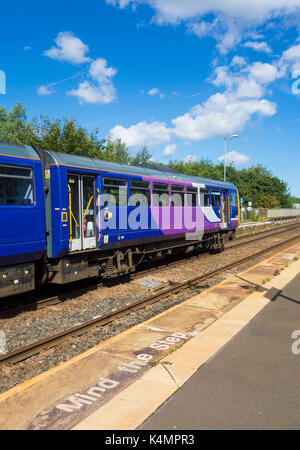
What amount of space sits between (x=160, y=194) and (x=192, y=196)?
8.85ft

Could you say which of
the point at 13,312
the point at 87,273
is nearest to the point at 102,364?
the point at 13,312

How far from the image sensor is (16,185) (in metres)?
7.67

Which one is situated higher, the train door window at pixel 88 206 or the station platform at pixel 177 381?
the train door window at pixel 88 206

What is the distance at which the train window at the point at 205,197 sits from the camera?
627 inches

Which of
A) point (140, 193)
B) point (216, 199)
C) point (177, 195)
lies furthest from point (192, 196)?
point (140, 193)

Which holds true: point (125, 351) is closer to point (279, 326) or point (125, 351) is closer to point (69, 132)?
point (279, 326)

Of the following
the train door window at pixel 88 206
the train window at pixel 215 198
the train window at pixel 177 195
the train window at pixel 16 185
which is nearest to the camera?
the train window at pixel 16 185

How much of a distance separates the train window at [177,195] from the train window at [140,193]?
173 cm

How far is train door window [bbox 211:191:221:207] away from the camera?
1705cm

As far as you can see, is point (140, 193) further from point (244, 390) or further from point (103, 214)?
point (244, 390)
